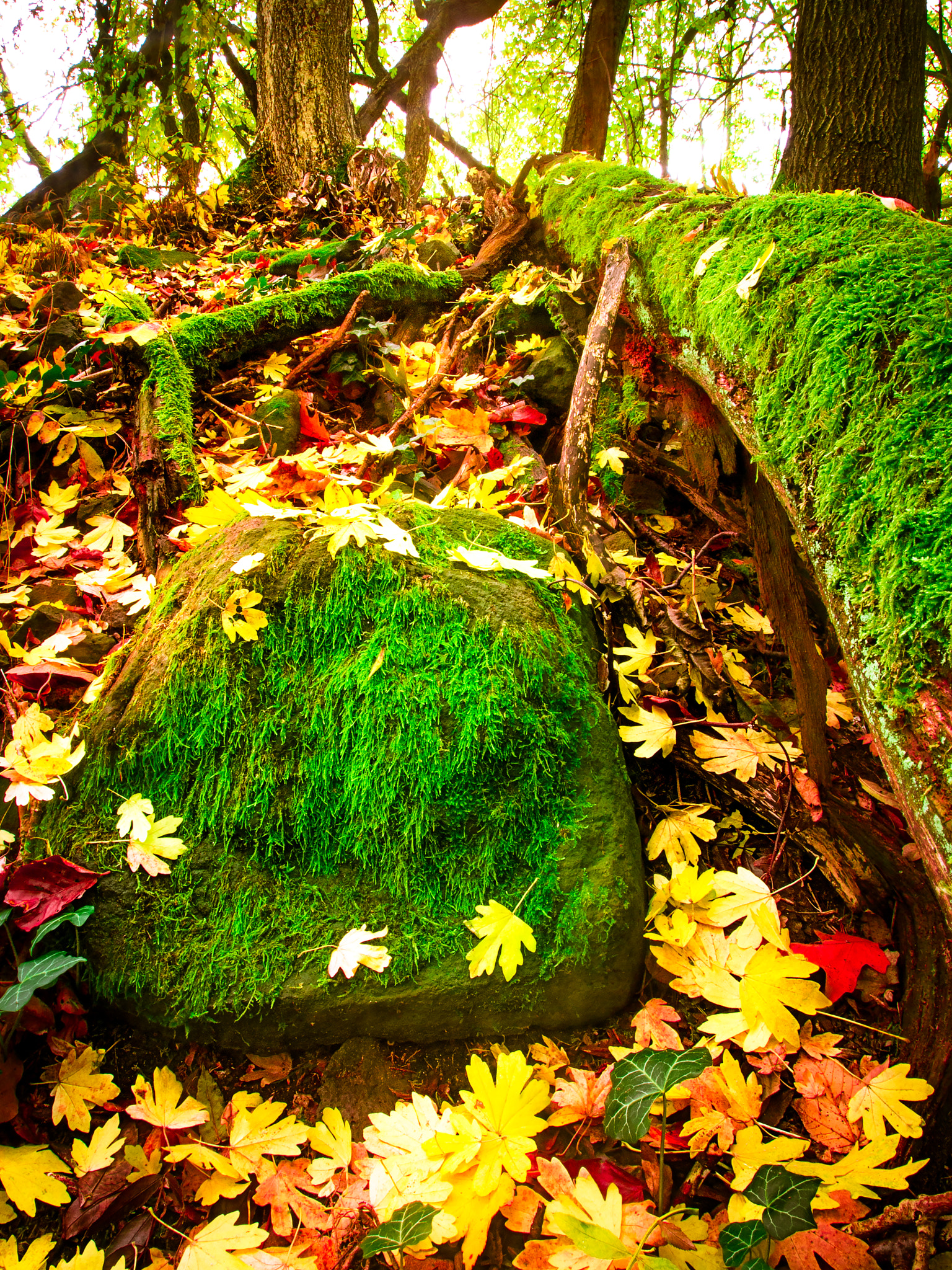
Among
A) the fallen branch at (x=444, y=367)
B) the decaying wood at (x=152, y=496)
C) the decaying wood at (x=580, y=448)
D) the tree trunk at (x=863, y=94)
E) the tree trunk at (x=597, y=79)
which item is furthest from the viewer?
the tree trunk at (x=597, y=79)

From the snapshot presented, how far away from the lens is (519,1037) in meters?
1.41

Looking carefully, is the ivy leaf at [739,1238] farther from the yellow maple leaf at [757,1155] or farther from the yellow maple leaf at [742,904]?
the yellow maple leaf at [742,904]

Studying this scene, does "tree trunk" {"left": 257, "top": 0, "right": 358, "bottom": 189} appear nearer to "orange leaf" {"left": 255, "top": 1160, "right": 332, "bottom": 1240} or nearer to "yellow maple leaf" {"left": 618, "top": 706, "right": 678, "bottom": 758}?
"yellow maple leaf" {"left": 618, "top": 706, "right": 678, "bottom": 758}

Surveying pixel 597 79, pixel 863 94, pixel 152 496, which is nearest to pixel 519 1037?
pixel 152 496

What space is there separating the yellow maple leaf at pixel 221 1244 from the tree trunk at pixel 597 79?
24.1 feet

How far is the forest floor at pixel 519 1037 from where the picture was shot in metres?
1.09

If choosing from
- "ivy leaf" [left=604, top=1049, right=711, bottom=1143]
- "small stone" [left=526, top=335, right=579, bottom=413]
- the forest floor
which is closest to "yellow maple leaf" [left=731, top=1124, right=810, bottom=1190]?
the forest floor

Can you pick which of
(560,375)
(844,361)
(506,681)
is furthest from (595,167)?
(506,681)

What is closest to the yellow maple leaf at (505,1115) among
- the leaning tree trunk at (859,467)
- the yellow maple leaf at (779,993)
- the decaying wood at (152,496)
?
the yellow maple leaf at (779,993)

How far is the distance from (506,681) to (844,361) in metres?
0.96

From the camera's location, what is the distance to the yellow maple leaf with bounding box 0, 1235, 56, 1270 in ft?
3.56

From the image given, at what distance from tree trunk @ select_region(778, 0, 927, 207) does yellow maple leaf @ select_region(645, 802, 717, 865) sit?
352cm

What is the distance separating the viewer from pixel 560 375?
9.90 feet

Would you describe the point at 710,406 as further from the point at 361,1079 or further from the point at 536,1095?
the point at 361,1079
